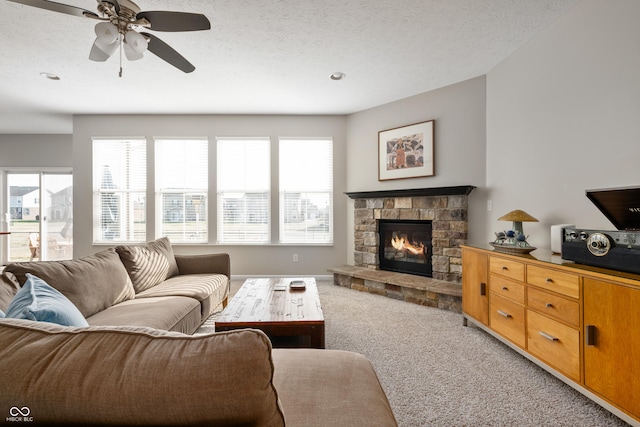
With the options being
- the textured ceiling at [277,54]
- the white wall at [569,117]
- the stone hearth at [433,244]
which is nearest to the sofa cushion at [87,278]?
the textured ceiling at [277,54]

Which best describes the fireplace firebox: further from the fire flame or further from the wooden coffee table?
the wooden coffee table

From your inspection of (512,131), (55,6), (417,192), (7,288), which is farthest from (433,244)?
(55,6)

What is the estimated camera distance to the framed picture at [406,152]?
12.7 ft

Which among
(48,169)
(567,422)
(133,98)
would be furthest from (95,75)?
(567,422)

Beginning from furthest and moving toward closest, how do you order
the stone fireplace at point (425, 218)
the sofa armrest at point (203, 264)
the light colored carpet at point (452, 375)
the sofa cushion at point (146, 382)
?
1. the stone fireplace at point (425, 218)
2. the sofa armrest at point (203, 264)
3. the light colored carpet at point (452, 375)
4. the sofa cushion at point (146, 382)

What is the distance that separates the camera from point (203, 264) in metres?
3.34

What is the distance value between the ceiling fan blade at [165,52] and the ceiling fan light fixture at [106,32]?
0.17 m

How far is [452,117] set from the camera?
12.0ft

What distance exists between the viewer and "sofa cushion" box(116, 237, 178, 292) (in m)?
2.63

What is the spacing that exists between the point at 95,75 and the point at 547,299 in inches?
192

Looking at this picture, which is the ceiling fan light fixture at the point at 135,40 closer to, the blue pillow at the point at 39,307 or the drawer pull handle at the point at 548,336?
the blue pillow at the point at 39,307

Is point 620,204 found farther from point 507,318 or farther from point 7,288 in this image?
point 7,288

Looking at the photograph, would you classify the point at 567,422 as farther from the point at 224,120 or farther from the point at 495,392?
the point at 224,120

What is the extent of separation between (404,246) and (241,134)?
308cm
